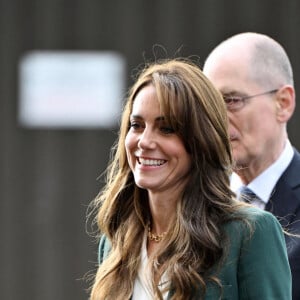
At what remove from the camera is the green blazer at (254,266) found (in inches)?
124

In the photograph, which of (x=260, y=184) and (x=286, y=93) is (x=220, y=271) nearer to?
(x=260, y=184)

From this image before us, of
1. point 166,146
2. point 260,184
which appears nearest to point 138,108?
point 166,146

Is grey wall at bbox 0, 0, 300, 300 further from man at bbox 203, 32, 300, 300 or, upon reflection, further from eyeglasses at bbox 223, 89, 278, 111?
eyeglasses at bbox 223, 89, 278, 111

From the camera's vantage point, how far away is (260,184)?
3.99 metres

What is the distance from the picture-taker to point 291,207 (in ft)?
12.5

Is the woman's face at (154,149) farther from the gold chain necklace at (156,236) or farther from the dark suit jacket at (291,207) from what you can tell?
the dark suit jacket at (291,207)

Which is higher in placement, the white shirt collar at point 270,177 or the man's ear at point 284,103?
the man's ear at point 284,103

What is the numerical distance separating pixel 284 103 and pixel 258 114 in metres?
0.14

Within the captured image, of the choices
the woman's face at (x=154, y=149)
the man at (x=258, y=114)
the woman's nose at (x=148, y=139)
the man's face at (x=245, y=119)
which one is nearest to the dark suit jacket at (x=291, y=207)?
the man at (x=258, y=114)

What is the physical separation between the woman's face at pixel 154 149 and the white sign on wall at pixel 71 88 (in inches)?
212

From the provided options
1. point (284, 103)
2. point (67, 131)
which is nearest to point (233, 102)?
point (284, 103)

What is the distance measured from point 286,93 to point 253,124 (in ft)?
0.71

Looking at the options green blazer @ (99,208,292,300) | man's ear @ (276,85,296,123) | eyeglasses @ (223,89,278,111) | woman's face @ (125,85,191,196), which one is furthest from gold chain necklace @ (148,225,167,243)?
man's ear @ (276,85,296,123)

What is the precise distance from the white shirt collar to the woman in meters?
0.63
